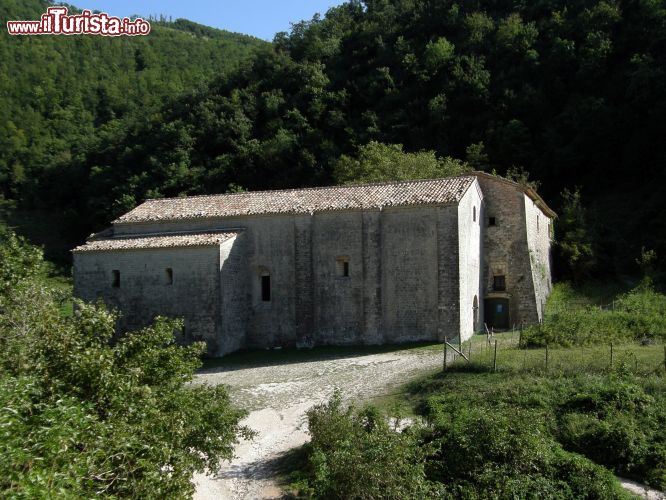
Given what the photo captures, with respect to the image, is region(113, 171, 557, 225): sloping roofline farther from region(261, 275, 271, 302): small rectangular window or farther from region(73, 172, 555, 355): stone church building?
region(261, 275, 271, 302): small rectangular window

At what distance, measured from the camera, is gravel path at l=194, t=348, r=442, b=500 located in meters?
16.6

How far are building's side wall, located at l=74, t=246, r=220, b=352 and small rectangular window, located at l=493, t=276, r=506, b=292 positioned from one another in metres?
14.1

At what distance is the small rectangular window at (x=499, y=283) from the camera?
106 ft

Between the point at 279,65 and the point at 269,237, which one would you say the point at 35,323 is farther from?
the point at 279,65

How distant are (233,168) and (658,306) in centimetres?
4192

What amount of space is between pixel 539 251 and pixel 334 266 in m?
12.0

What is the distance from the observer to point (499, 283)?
32.4 m

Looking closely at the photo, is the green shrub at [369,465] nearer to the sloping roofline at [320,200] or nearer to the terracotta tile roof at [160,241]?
the sloping roofline at [320,200]

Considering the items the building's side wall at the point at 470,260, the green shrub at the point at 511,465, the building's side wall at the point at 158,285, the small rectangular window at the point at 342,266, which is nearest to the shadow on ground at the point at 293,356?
the building's side wall at the point at 158,285

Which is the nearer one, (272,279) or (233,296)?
(233,296)

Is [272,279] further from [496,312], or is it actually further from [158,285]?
[496,312]

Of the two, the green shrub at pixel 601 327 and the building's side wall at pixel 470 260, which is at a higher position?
the building's side wall at pixel 470 260

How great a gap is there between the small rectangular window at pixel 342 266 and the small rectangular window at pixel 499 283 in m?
8.25

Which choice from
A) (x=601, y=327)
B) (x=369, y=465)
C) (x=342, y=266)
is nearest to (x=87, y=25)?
(x=342, y=266)
